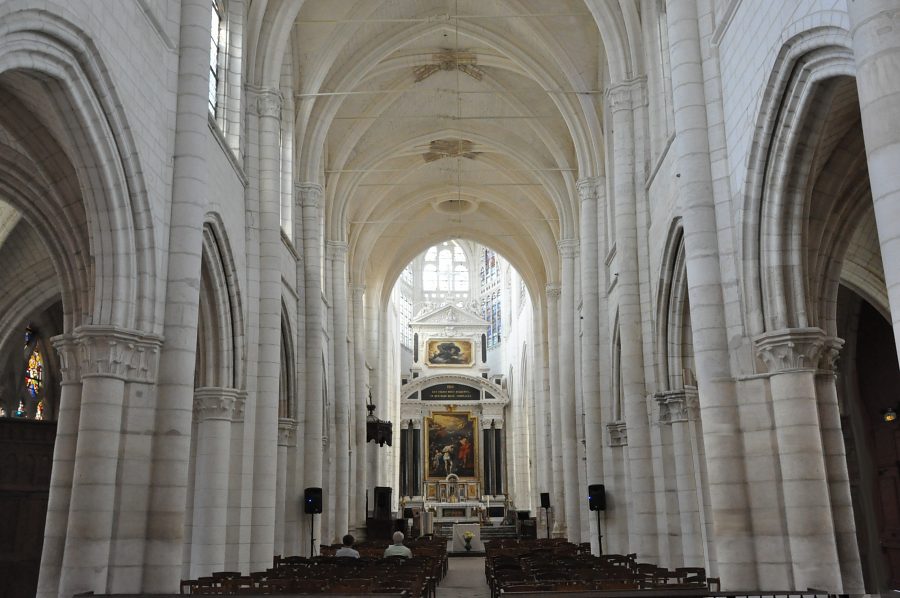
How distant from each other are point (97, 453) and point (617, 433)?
14.4 m

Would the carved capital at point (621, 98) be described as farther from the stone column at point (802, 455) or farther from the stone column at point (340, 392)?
the stone column at point (340, 392)

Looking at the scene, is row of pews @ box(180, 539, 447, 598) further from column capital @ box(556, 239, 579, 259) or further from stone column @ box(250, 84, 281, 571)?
column capital @ box(556, 239, 579, 259)

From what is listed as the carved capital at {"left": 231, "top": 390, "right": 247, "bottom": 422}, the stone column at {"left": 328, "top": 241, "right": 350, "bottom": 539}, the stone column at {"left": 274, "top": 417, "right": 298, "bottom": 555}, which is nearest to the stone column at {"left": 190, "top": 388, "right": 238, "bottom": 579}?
the carved capital at {"left": 231, "top": 390, "right": 247, "bottom": 422}

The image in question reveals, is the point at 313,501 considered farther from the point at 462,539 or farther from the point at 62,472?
the point at 462,539

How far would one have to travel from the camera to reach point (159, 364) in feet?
43.1

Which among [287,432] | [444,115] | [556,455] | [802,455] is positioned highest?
[444,115]

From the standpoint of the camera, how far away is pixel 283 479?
22.6m

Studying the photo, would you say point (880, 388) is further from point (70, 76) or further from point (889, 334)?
point (70, 76)

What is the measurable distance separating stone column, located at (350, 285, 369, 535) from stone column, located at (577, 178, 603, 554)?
14.2 metres

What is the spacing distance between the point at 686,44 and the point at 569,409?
18.9 m

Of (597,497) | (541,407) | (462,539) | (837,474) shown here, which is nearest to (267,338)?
(597,497)

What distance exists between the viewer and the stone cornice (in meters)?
12.2

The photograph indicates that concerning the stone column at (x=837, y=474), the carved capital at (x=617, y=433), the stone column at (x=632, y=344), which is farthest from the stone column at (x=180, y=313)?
the carved capital at (x=617, y=433)

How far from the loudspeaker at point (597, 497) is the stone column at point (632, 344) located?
251 centimetres
